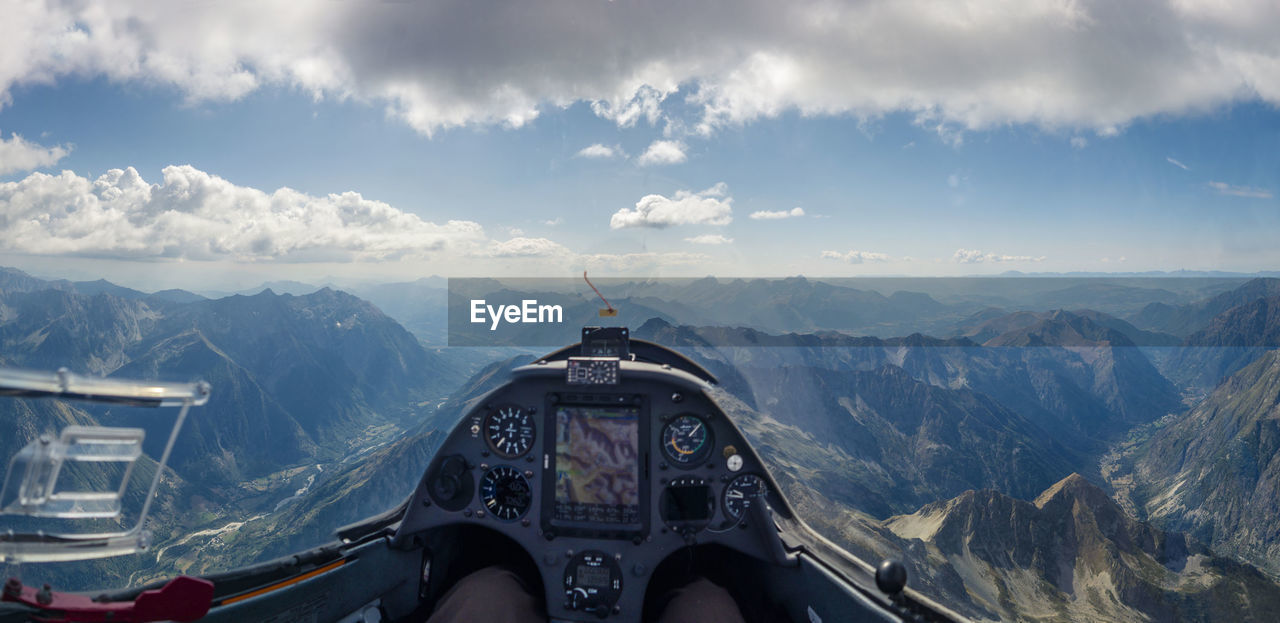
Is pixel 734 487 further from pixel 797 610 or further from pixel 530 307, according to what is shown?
pixel 530 307

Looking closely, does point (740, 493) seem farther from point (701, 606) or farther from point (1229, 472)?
point (1229, 472)

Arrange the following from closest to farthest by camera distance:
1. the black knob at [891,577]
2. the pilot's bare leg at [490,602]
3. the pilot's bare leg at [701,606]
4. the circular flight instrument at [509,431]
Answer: the black knob at [891,577], the pilot's bare leg at [490,602], the pilot's bare leg at [701,606], the circular flight instrument at [509,431]

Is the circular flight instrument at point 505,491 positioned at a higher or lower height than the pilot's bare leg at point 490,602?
higher

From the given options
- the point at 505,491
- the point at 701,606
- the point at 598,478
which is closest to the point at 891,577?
the point at 701,606

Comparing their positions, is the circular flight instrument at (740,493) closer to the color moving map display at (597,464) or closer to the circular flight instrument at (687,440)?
the circular flight instrument at (687,440)

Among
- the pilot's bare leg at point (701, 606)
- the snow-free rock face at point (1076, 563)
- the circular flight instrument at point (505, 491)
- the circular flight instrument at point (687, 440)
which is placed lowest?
the snow-free rock face at point (1076, 563)

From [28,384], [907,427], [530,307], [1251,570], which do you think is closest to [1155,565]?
[1251,570]

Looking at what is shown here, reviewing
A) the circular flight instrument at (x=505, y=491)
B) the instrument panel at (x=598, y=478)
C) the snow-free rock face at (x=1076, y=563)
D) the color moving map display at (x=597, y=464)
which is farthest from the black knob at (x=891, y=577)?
the snow-free rock face at (x=1076, y=563)
